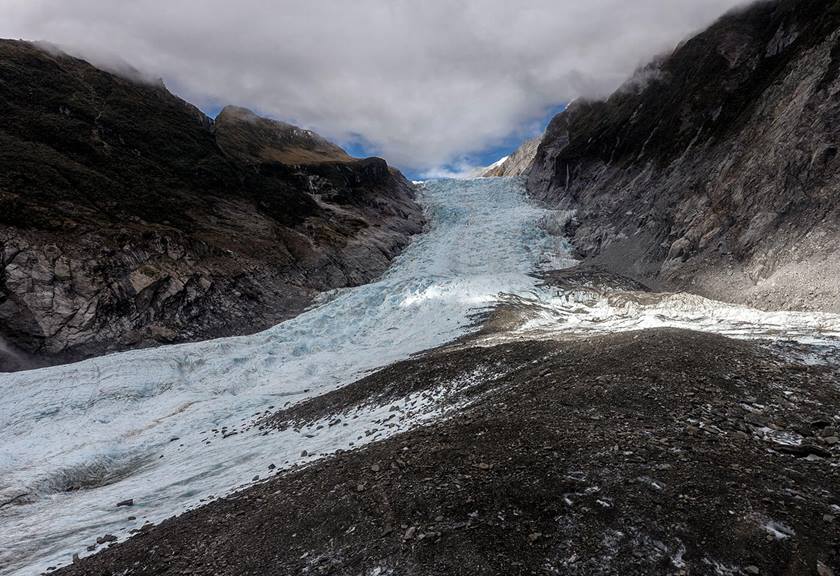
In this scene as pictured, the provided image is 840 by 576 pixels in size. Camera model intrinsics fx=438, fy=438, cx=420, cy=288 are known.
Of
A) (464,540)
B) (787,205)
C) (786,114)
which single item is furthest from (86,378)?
(786,114)

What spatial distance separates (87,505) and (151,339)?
49.2 ft

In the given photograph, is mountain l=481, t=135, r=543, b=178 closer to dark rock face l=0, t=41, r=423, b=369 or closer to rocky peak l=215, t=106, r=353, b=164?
rocky peak l=215, t=106, r=353, b=164

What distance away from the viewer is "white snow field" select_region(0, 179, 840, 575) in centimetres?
1026

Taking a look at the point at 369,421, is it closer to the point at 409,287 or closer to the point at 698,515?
the point at 698,515

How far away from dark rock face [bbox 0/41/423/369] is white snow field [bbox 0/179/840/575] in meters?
3.73

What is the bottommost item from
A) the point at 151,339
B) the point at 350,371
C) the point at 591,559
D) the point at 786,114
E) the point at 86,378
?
the point at 591,559

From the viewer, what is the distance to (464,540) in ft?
16.9

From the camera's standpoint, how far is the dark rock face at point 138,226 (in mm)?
22562

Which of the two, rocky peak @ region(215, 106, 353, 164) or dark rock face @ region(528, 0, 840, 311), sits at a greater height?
rocky peak @ region(215, 106, 353, 164)

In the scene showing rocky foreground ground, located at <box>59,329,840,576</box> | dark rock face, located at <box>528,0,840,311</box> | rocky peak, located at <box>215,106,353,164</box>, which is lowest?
rocky foreground ground, located at <box>59,329,840,576</box>

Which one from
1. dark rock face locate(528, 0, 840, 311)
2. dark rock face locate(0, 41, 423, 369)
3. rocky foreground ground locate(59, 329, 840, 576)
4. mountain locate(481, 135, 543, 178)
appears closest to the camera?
rocky foreground ground locate(59, 329, 840, 576)

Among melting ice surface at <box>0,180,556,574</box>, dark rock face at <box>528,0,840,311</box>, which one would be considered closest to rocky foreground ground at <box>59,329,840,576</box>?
melting ice surface at <box>0,180,556,574</box>

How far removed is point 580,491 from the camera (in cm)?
560

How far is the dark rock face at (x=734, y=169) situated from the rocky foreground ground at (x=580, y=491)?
1072 cm
